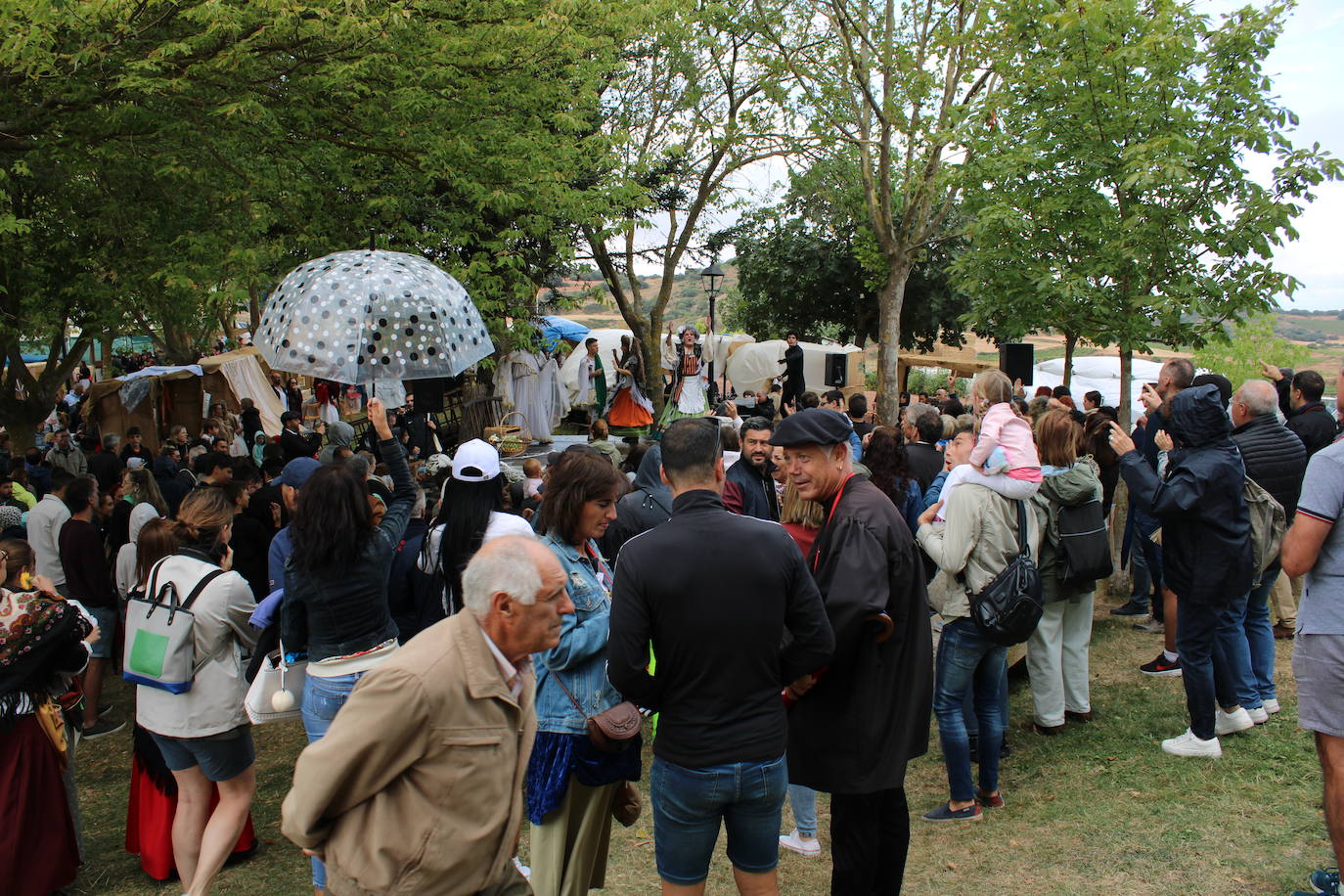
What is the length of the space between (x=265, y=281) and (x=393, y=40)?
10.3 ft

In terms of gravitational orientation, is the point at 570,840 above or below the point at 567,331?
below

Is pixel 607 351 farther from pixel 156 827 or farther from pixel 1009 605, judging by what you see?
pixel 1009 605

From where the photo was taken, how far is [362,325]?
6.15 m

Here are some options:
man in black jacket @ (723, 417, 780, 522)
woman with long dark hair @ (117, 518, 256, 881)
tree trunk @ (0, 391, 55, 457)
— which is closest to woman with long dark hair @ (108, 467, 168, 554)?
woman with long dark hair @ (117, 518, 256, 881)

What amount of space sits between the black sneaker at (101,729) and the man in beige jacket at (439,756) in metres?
5.44

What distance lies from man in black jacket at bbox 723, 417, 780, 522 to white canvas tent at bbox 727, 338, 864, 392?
17994 mm

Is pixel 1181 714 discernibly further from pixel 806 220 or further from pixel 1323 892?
pixel 806 220

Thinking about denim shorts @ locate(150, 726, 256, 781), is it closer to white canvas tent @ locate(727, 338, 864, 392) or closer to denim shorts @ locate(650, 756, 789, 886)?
denim shorts @ locate(650, 756, 789, 886)

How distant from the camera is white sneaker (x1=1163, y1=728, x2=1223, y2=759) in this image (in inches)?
199

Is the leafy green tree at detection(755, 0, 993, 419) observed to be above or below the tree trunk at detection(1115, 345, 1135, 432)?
above

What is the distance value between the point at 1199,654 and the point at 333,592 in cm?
419

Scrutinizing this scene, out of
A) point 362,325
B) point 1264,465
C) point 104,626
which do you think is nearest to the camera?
point 1264,465

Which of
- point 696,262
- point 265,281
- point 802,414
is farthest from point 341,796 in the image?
point 696,262

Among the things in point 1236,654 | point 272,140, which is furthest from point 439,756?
point 272,140
